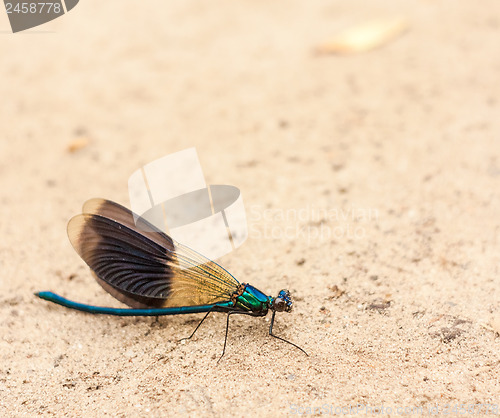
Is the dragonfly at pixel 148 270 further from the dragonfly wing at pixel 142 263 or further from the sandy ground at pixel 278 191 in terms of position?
the sandy ground at pixel 278 191

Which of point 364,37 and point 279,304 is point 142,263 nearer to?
point 279,304

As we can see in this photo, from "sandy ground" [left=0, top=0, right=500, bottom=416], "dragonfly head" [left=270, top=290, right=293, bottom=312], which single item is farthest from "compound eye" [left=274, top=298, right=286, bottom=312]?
"sandy ground" [left=0, top=0, right=500, bottom=416]

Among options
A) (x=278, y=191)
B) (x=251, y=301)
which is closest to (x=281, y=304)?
(x=251, y=301)

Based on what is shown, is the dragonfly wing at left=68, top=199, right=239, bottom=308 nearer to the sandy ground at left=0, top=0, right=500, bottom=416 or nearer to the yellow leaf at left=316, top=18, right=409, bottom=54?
Result: the sandy ground at left=0, top=0, right=500, bottom=416

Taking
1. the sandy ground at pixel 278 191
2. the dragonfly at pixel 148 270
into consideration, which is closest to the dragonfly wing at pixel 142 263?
the dragonfly at pixel 148 270

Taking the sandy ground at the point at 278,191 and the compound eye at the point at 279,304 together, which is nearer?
the sandy ground at the point at 278,191

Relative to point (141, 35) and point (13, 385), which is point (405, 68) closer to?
point (141, 35)
